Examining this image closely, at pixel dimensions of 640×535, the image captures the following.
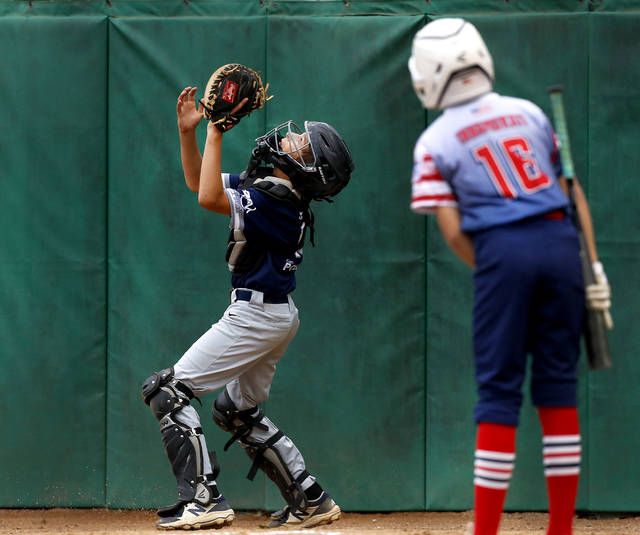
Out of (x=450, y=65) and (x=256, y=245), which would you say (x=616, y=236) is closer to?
(x=256, y=245)

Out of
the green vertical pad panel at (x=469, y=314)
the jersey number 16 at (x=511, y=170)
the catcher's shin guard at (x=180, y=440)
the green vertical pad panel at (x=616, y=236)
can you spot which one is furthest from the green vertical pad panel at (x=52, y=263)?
the jersey number 16 at (x=511, y=170)

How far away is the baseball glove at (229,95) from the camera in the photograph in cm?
572

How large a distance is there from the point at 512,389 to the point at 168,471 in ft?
11.2

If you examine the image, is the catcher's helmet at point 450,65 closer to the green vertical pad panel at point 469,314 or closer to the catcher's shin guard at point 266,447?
the catcher's shin guard at point 266,447

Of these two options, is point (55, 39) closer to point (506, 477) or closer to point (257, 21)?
point (257, 21)

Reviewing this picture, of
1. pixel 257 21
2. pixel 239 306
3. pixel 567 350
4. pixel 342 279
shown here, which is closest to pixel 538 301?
pixel 567 350

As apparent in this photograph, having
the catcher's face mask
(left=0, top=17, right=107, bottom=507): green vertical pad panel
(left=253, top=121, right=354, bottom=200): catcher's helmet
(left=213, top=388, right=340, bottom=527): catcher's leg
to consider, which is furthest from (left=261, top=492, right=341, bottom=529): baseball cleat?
the catcher's face mask

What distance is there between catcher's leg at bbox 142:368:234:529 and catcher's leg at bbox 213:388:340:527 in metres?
0.37

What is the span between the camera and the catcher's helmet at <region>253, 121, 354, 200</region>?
19.1 ft

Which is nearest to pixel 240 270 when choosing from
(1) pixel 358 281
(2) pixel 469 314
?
(1) pixel 358 281

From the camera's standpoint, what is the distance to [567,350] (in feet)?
13.8

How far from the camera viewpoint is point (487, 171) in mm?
4207

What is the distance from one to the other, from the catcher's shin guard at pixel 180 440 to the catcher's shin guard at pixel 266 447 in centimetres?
37

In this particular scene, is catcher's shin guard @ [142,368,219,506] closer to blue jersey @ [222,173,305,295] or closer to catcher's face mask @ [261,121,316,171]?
blue jersey @ [222,173,305,295]
